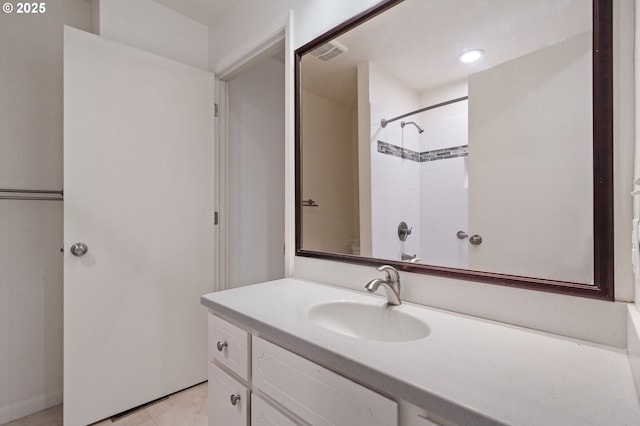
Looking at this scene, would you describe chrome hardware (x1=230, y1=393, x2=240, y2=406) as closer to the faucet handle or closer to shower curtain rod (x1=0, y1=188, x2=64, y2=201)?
the faucet handle

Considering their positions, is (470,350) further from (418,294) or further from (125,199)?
(125,199)

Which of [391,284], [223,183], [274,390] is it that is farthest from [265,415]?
[223,183]

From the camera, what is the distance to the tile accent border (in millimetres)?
996

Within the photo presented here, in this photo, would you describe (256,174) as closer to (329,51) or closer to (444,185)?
(329,51)

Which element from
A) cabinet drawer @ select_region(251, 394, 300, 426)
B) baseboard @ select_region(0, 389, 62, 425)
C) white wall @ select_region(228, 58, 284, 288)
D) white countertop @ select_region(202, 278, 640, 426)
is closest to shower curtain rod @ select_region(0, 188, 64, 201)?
white wall @ select_region(228, 58, 284, 288)

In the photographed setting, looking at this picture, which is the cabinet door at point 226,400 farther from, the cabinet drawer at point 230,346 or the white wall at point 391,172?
the white wall at point 391,172

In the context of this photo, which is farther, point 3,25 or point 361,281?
point 3,25

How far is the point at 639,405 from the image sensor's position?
470 mm

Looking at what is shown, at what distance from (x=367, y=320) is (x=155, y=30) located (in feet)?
6.89

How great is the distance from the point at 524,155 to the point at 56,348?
8.23ft

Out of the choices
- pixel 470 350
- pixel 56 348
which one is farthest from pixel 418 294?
pixel 56 348

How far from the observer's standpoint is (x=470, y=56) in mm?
957

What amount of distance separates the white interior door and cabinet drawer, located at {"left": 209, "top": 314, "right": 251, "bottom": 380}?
2.95 feet

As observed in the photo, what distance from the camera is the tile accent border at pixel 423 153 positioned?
996mm
